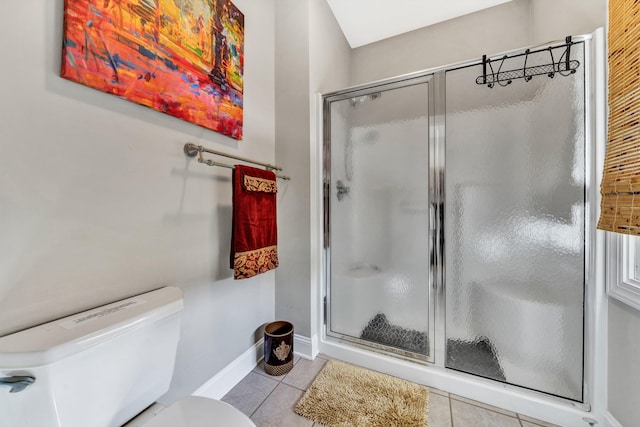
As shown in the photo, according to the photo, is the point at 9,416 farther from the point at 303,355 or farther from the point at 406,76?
the point at 406,76

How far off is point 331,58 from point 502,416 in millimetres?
2576

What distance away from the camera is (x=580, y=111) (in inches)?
45.4

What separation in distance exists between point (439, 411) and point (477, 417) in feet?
0.58

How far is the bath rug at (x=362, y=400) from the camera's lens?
1179mm

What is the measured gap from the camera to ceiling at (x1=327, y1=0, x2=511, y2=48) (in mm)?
1928

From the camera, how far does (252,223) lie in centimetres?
131

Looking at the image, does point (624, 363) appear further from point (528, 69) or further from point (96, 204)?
point (96, 204)

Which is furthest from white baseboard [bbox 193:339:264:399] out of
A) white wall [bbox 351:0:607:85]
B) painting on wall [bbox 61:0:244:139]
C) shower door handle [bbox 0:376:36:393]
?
white wall [bbox 351:0:607:85]

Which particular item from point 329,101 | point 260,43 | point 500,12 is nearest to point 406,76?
point 329,101

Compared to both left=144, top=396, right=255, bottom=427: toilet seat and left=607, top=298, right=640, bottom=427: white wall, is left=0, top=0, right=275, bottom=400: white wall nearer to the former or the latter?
left=144, top=396, right=255, bottom=427: toilet seat

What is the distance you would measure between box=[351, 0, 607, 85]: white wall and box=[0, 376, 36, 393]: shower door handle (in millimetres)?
2567

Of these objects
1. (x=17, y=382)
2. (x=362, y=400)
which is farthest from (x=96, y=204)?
(x=362, y=400)

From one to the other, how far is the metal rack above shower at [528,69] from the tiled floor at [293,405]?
172cm

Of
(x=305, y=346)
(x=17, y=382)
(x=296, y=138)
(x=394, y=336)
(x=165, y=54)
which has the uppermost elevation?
(x=165, y=54)
